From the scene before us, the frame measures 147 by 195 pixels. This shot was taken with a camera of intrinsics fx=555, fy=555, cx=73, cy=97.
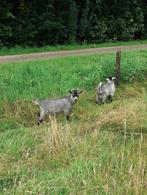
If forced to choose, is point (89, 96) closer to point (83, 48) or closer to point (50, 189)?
point (50, 189)

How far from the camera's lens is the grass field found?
7.79m

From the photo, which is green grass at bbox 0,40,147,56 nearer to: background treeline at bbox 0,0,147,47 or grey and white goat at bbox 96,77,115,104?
background treeline at bbox 0,0,147,47

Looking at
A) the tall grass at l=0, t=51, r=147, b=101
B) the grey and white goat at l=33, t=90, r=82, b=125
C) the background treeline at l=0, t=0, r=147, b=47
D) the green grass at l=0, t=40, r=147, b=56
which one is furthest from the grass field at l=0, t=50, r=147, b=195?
the background treeline at l=0, t=0, r=147, b=47

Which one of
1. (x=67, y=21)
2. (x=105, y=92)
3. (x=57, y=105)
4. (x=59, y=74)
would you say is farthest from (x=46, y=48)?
(x=57, y=105)

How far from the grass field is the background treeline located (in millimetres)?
6900

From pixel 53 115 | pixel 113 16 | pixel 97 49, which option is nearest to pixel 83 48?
pixel 97 49

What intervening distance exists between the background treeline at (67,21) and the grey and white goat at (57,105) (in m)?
10.2

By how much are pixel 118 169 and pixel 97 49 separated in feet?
44.3

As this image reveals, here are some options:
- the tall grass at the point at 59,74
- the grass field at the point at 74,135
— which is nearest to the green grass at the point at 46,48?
the tall grass at the point at 59,74

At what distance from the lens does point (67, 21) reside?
23406mm

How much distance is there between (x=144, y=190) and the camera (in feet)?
24.7

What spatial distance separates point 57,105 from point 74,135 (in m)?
1.78

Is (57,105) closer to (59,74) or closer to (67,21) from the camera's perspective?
(59,74)

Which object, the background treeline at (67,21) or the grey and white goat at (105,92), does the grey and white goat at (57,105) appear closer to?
the grey and white goat at (105,92)
